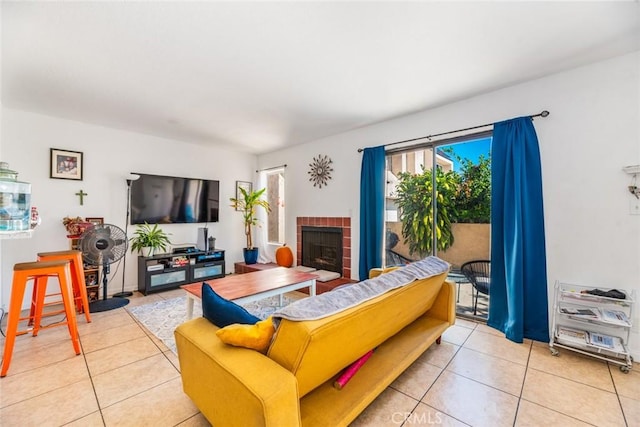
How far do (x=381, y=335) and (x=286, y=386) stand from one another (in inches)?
30.1

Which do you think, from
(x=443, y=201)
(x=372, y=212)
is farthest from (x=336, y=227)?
(x=443, y=201)

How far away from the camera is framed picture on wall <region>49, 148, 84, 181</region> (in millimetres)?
3355

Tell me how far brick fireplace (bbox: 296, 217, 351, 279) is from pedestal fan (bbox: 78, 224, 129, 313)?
252cm

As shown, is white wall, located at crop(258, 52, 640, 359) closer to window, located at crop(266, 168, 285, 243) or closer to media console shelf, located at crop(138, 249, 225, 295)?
window, located at crop(266, 168, 285, 243)

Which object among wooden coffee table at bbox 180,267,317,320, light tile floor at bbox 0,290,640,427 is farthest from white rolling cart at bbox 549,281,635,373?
wooden coffee table at bbox 180,267,317,320

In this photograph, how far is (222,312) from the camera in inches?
54.7

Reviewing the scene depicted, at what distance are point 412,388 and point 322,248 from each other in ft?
8.95

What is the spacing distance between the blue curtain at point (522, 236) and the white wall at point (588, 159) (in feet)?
0.35

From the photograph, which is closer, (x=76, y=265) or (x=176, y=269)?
(x=76, y=265)

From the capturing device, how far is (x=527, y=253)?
2439 mm

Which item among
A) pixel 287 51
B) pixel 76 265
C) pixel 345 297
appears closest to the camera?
pixel 345 297

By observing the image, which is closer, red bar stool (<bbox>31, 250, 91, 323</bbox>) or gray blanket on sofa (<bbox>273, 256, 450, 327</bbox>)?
gray blanket on sofa (<bbox>273, 256, 450, 327</bbox>)

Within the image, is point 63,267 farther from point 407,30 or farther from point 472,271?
point 472,271

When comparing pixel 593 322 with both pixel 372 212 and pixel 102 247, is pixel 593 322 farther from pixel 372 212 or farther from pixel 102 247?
pixel 102 247
